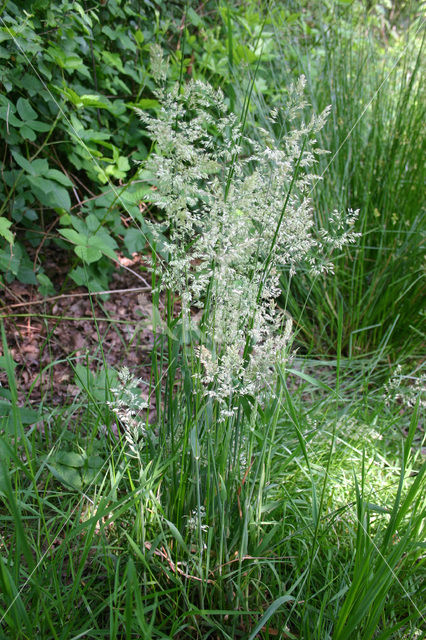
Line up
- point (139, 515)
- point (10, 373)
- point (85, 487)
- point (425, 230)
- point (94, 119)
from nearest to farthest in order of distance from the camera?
point (10, 373)
point (139, 515)
point (85, 487)
point (425, 230)
point (94, 119)

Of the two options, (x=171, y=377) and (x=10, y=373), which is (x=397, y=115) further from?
(x=10, y=373)

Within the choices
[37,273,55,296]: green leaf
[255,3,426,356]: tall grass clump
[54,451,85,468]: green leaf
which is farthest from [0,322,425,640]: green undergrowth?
[255,3,426,356]: tall grass clump

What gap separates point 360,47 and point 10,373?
2.78 metres

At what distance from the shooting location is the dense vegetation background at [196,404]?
117 cm

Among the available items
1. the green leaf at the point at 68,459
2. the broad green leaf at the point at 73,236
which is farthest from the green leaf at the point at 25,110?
the green leaf at the point at 68,459

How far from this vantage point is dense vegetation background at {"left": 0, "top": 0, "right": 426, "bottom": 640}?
117cm

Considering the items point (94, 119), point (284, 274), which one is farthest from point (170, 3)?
point (284, 274)

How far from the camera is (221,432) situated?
1.23 metres

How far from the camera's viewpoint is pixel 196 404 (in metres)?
1.09

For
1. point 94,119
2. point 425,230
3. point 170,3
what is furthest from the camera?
point 170,3

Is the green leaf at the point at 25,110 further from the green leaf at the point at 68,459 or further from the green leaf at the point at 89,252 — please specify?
the green leaf at the point at 68,459

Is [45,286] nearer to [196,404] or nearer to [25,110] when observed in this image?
[25,110]

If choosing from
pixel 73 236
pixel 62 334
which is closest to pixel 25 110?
pixel 73 236

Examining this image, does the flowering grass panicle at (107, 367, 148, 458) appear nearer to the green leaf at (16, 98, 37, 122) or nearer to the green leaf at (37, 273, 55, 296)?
the green leaf at (37, 273, 55, 296)
